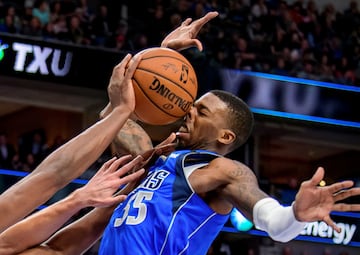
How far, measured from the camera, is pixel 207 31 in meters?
14.0

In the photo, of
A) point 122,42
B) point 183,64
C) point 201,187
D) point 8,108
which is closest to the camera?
point 201,187

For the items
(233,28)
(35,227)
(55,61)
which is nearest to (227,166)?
(35,227)

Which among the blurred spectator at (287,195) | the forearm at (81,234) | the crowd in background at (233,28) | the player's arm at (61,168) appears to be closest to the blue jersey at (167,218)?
the forearm at (81,234)

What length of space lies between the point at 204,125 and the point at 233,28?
11272 millimetres

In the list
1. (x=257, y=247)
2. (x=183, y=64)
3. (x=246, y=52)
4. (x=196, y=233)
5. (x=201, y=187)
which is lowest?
(x=257, y=247)

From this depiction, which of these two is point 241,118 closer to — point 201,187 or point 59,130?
point 201,187

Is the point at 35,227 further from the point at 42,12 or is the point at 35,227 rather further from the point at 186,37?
the point at 42,12

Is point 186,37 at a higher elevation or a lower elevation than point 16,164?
higher

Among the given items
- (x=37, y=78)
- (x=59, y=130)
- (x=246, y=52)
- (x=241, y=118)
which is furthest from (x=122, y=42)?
(x=241, y=118)

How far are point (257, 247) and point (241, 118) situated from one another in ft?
Result: 31.5

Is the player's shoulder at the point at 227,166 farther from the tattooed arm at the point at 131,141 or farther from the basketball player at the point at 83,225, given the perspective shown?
the tattooed arm at the point at 131,141

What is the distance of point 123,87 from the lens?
3598mm

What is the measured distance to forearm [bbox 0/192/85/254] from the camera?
3.46m

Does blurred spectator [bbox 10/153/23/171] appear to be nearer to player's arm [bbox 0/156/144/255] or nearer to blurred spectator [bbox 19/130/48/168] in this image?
blurred spectator [bbox 19/130/48/168]
